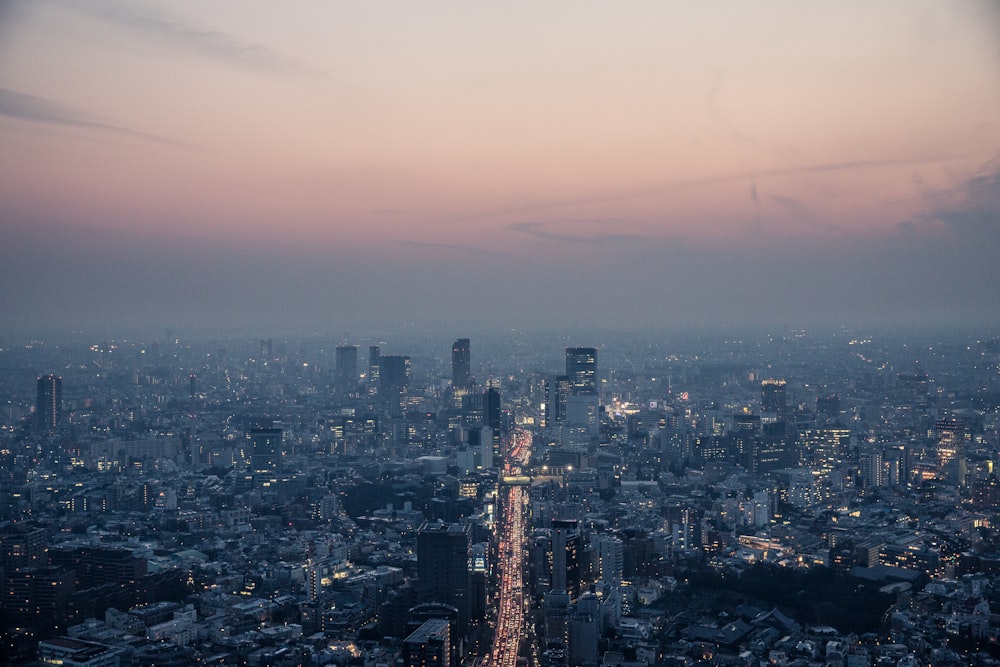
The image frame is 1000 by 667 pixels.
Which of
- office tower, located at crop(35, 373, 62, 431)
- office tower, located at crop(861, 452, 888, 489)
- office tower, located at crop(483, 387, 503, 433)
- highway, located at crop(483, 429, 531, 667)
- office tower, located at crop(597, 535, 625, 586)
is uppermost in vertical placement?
office tower, located at crop(35, 373, 62, 431)

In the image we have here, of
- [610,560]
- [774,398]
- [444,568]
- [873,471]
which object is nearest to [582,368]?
[774,398]

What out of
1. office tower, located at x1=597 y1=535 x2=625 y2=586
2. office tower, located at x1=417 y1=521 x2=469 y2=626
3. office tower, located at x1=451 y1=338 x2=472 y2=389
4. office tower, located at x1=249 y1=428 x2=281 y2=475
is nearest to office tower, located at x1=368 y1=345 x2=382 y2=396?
office tower, located at x1=451 y1=338 x2=472 y2=389

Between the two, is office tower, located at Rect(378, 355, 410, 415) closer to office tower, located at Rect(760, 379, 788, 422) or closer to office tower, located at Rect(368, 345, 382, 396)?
office tower, located at Rect(368, 345, 382, 396)

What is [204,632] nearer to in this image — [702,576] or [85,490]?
[702,576]

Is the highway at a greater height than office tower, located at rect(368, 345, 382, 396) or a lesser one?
lesser

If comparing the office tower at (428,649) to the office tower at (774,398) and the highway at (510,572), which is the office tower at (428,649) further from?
the office tower at (774,398)

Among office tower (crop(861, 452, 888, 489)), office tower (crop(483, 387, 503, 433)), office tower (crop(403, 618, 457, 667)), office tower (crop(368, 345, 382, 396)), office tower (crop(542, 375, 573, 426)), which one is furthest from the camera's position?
office tower (crop(368, 345, 382, 396))

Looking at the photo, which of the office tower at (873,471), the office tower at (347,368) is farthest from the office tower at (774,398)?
the office tower at (347,368)

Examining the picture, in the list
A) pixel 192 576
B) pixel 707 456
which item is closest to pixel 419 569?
pixel 192 576

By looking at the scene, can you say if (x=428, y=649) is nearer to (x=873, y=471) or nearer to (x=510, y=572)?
(x=510, y=572)
